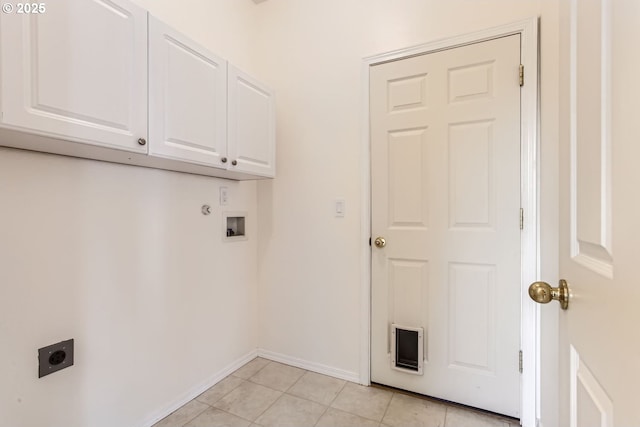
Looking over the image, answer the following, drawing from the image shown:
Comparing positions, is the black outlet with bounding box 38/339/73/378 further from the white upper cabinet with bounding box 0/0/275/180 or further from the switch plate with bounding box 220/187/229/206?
the switch plate with bounding box 220/187/229/206

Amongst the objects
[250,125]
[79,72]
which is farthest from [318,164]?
[79,72]

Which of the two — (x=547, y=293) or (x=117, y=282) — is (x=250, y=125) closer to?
(x=117, y=282)

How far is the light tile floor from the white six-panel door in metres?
0.09

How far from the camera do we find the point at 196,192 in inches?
74.3

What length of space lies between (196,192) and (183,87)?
673 millimetres

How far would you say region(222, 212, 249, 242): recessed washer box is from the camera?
2102 mm

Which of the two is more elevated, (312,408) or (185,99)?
(185,99)

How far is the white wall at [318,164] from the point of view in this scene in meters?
1.96

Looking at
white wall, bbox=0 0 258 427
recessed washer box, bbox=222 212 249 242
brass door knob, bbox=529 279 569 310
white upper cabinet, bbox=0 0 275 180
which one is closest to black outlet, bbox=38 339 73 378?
white wall, bbox=0 0 258 427

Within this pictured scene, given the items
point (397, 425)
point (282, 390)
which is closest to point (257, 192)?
point (282, 390)

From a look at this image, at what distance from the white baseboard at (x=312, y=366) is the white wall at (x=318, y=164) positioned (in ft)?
0.07

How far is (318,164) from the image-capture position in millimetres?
2137

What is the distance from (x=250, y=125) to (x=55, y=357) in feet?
5.02

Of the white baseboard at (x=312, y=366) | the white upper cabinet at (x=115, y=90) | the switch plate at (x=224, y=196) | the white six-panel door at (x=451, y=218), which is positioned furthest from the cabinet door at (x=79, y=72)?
the white baseboard at (x=312, y=366)
